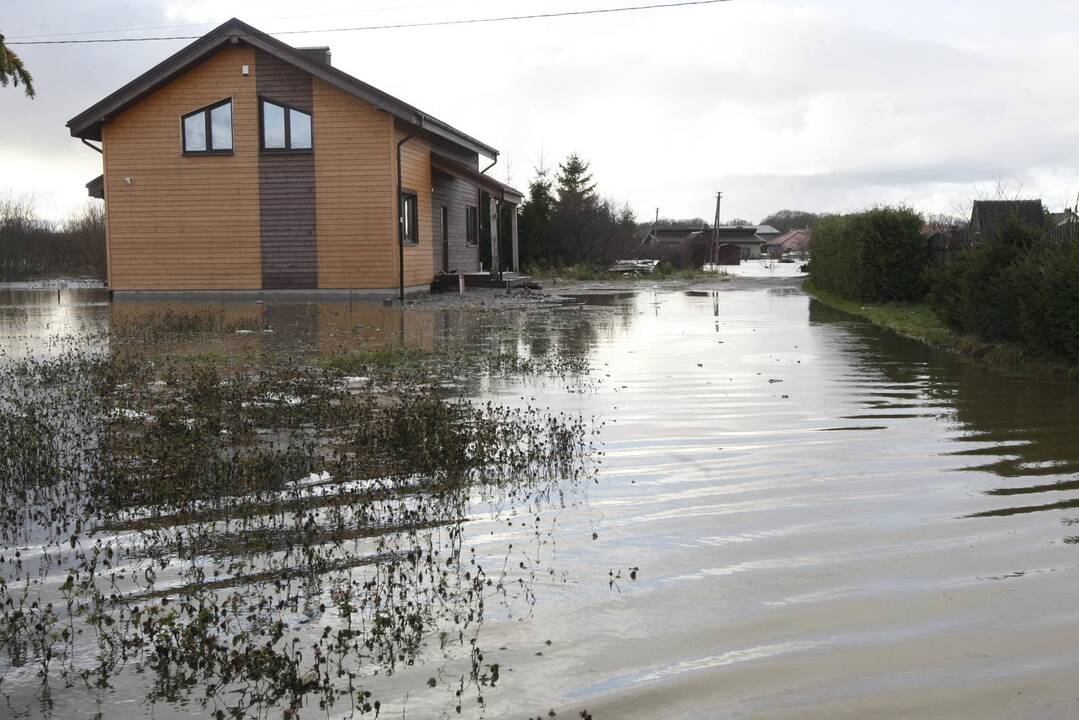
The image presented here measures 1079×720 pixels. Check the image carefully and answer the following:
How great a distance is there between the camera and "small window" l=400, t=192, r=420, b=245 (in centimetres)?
2979

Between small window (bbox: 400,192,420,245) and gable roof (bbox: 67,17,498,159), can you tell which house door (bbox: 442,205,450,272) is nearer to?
small window (bbox: 400,192,420,245)

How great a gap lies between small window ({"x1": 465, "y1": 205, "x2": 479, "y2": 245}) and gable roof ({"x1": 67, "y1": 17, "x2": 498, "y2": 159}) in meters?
9.84

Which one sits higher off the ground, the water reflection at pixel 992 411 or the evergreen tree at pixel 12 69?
the evergreen tree at pixel 12 69

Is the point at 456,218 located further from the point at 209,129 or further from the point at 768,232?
the point at 768,232

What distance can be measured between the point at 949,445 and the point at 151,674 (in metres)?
6.52

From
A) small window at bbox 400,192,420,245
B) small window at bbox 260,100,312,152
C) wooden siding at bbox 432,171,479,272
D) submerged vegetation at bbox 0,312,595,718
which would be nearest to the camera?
submerged vegetation at bbox 0,312,595,718

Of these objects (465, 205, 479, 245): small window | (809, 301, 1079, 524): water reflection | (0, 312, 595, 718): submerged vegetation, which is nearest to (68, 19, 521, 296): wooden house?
(465, 205, 479, 245): small window

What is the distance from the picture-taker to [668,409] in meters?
10.4

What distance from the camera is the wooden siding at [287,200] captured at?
2811 cm

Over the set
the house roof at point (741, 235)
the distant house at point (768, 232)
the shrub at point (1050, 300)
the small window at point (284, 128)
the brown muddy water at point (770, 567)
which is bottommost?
the brown muddy water at point (770, 567)

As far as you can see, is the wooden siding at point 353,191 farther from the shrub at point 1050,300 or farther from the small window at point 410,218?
the shrub at point 1050,300

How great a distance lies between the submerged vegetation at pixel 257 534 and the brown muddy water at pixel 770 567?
0.30 ft

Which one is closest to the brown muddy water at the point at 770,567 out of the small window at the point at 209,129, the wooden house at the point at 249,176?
the wooden house at the point at 249,176

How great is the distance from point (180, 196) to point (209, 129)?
1941 mm
